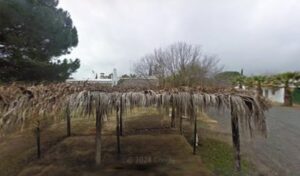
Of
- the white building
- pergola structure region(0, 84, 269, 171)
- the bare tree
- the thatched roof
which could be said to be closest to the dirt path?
pergola structure region(0, 84, 269, 171)

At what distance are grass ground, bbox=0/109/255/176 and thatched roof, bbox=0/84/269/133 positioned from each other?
1.60 m

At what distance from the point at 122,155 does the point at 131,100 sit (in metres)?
2.89

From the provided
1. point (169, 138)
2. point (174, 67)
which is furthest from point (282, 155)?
point (174, 67)

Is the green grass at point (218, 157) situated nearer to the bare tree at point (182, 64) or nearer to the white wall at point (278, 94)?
the bare tree at point (182, 64)

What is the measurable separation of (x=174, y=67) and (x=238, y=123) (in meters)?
13.7

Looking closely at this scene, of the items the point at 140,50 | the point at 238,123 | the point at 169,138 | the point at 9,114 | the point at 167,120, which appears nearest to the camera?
the point at 9,114

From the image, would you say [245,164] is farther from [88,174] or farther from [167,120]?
[167,120]

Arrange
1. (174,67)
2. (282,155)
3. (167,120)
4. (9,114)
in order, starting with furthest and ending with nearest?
1. (174,67)
2. (167,120)
3. (282,155)
4. (9,114)

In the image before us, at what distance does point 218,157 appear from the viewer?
948cm

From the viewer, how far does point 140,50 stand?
2945 cm

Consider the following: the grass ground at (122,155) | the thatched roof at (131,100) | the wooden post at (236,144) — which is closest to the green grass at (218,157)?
the grass ground at (122,155)

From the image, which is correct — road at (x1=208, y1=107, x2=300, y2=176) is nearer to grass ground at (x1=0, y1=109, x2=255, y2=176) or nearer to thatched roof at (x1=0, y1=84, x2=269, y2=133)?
grass ground at (x1=0, y1=109, x2=255, y2=176)

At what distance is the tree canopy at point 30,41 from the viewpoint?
45.5 ft

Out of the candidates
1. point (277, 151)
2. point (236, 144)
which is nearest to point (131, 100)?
point (236, 144)
